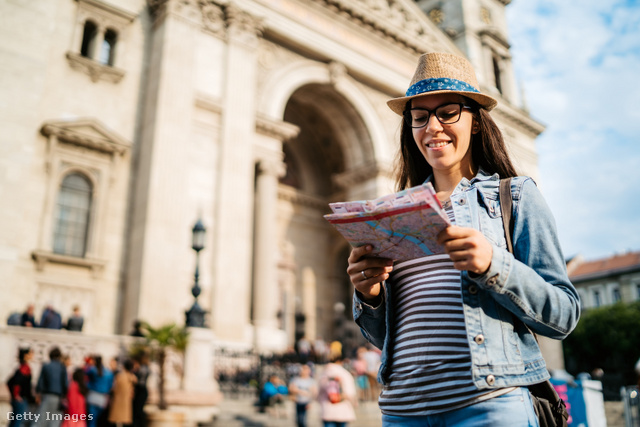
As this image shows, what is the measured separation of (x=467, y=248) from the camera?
1662 mm

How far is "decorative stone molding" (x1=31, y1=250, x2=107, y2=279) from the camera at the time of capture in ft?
46.8

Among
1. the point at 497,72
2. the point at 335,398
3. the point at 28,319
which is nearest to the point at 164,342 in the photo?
the point at 28,319

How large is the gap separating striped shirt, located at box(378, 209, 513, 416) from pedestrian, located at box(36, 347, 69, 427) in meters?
7.97

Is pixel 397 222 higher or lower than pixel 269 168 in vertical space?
lower

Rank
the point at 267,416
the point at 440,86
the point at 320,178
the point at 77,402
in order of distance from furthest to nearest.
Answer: the point at 320,178 → the point at 267,416 → the point at 77,402 → the point at 440,86

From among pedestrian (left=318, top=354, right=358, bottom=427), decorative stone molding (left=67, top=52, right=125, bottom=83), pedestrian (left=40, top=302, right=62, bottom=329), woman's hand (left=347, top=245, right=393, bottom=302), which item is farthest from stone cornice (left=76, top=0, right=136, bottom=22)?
woman's hand (left=347, top=245, right=393, bottom=302)

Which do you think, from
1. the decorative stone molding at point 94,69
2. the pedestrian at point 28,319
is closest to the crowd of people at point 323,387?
the pedestrian at point 28,319

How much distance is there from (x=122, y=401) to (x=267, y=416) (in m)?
3.72

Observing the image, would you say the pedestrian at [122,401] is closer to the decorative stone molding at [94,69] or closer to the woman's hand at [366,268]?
the woman's hand at [366,268]

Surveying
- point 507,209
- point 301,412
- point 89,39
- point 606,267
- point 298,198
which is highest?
point 89,39

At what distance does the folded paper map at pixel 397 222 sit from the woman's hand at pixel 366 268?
0.03m

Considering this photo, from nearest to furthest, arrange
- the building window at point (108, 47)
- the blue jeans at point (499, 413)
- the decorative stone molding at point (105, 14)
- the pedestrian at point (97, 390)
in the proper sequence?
the blue jeans at point (499, 413), the pedestrian at point (97, 390), the decorative stone molding at point (105, 14), the building window at point (108, 47)

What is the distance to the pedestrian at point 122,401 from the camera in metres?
8.95

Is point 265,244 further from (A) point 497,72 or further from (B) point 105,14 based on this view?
(A) point 497,72
